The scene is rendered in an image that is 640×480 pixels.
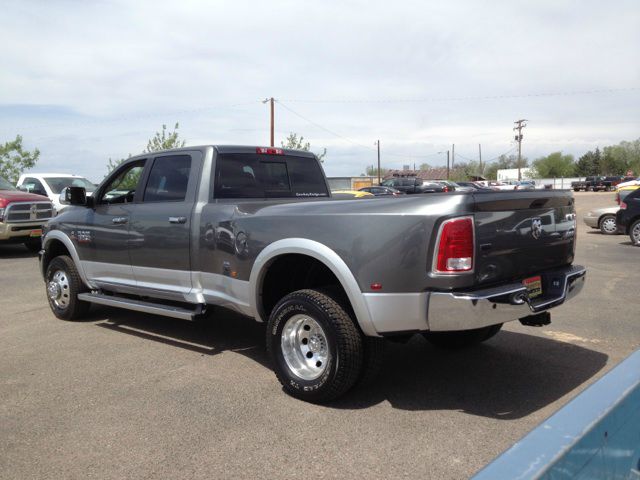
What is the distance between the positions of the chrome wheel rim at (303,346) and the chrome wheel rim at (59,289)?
352 cm

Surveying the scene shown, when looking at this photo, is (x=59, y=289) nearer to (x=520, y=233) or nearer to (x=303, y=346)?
(x=303, y=346)

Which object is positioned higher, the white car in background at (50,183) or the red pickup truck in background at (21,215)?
the white car in background at (50,183)

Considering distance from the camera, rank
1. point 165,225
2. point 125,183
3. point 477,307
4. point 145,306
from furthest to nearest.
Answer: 1. point 125,183
2. point 145,306
3. point 165,225
4. point 477,307

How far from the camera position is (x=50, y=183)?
16.6m

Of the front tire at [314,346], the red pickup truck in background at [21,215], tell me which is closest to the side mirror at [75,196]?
the front tire at [314,346]

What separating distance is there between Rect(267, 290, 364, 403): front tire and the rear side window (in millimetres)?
1554

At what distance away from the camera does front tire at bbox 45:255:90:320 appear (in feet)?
21.1

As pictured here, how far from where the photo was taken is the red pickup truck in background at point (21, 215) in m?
12.4

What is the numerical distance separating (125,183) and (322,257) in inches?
141

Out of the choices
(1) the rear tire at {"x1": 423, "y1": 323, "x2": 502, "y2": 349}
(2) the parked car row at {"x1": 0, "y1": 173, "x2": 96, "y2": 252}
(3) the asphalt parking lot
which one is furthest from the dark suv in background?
(2) the parked car row at {"x1": 0, "y1": 173, "x2": 96, "y2": 252}

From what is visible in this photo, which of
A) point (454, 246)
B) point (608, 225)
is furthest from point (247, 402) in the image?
point (608, 225)

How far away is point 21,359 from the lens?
5.18 meters

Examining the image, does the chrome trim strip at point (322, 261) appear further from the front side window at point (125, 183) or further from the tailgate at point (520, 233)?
the front side window at point (125, 183)

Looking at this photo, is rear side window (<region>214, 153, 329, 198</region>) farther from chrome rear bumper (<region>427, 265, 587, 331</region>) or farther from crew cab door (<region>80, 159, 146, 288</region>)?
chrome rear bumper (<region>427, 265, 587, 331</region>)
